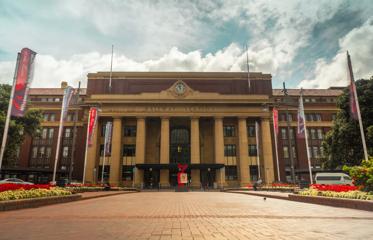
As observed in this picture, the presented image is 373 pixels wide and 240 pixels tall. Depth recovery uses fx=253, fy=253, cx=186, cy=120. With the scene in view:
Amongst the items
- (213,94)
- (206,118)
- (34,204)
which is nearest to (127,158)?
(206,118)

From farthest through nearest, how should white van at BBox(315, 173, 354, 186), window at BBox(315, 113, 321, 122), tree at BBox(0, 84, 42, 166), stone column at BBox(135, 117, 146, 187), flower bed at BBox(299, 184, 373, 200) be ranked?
1. window at BBox(315, 113, 321, 122)
2. stone column at BBox(135, 117, 146, 187)
3. white van at BBox(315, 173, 354, 186)
4. tree at BBox(0, 84, 42, 166)
5. flower bed at BBox(299, 184, 373, 200)

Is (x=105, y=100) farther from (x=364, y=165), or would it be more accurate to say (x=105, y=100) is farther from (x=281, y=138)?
(x=364, y=165)

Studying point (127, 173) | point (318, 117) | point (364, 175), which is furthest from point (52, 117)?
point (318, 117)

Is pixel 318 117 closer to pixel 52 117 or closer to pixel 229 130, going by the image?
pixel 229 130

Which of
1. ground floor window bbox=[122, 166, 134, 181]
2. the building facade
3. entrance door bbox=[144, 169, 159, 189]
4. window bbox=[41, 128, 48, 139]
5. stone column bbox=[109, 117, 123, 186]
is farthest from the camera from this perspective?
window bbox=[41, 128, 48, 139]

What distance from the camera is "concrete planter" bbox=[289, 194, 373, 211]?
33.7ft

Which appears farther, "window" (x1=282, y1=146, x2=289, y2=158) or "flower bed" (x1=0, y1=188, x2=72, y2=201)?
"window" (x1=282, y1=146, x2=289, y2=158)

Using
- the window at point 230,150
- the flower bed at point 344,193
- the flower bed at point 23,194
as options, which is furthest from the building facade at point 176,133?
the flower bed at point 23,194

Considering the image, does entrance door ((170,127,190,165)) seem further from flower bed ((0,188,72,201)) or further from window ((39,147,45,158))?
flower bed ((0,188,72,201))

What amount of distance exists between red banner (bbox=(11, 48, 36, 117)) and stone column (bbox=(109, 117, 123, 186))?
102ft

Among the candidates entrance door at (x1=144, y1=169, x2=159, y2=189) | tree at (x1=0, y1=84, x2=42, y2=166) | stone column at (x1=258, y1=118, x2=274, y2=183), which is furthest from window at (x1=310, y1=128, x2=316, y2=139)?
tree at (x1=0, y1=84, x2=42, y2=166)

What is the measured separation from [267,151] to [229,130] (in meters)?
8.57

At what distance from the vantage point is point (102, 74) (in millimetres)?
54031

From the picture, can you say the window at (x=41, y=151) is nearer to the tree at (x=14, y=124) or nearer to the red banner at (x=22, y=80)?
the tree at (x=14, y=124)
